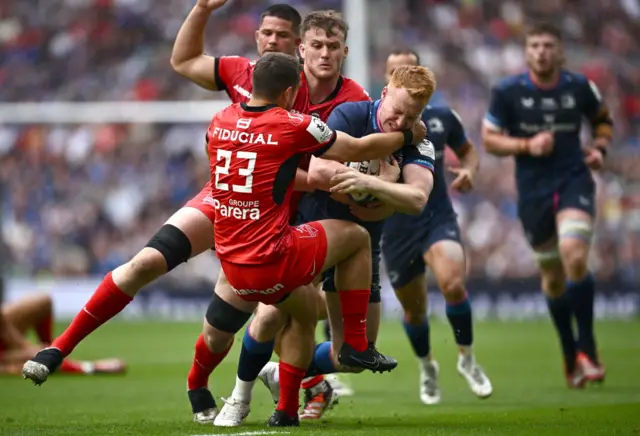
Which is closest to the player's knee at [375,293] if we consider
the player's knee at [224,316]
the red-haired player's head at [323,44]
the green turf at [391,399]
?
the green turf at [391,399]

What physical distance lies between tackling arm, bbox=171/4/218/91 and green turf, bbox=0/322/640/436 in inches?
88.9

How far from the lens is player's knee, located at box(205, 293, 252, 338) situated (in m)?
7.07

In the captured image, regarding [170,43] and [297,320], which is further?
[170,43]

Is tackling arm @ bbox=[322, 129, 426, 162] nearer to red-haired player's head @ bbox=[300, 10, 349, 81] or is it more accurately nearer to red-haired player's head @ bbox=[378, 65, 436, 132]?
red-haired player's head @ bbox=[378, 65, 436, 132]

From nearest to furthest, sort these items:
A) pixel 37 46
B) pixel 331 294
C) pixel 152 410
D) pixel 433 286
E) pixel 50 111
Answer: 1. pixel 331 294
2. pixel 152 410
3. pixel 433 286
4. pixel 50 111
5. pixel 37 46

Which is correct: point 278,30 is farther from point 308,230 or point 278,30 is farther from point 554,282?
point 554,282

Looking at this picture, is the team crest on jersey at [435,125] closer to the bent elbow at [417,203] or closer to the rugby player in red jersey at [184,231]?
the rugby player in red jersey at [184,231]

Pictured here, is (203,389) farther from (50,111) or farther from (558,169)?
(50,111)

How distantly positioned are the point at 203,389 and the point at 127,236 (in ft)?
46.3

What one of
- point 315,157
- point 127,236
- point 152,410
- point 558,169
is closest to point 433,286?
point 127,236

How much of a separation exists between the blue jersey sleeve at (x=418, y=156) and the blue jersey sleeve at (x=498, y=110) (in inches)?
150

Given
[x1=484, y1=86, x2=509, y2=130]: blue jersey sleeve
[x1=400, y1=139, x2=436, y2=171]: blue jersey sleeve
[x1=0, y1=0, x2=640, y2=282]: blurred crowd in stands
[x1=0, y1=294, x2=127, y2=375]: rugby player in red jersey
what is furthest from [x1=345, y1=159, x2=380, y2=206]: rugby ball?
[x1=0, y1=0, x2=640, y2=282]: blurred crowd in stands

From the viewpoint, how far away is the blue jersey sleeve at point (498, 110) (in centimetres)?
1066

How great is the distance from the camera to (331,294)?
7.26 meters
